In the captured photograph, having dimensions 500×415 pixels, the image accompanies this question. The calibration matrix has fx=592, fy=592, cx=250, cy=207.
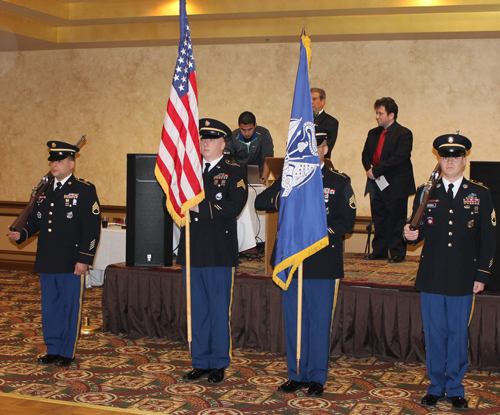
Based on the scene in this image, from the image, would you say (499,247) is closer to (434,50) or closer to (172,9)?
(434,50)

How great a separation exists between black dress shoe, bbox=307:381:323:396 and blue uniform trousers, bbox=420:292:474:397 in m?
0.71

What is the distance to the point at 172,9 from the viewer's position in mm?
7770

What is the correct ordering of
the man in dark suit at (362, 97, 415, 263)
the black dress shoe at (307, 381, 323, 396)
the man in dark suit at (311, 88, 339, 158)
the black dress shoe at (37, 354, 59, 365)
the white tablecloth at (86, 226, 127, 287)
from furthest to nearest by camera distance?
the white tablecloth at (86, 226, 127, 287) → the man in dark suit at (311, 88, 339, 158) → the man in dark suit at (362, 97, 415, 263) → the black dress shoe at (37, 354, 59, 365) → the black dress shoe at (307, 381, 323, 396)

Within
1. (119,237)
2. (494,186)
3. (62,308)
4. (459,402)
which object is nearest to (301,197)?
(459,402)

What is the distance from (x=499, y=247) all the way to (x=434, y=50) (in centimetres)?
402

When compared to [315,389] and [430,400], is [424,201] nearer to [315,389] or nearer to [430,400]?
[430,400]

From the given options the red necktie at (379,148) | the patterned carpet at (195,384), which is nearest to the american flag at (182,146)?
the patterned carpet at (195,384)

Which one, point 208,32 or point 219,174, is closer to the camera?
point 219,174

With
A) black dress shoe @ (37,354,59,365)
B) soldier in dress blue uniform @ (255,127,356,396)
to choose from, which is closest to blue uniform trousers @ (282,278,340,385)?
soldier in dress blue uniform @ (255,127,356,396)

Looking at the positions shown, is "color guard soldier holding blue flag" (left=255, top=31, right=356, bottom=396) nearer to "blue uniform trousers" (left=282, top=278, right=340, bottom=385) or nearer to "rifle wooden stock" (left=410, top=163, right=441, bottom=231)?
"blue uniform trousers" (left=282, top=278, right=340, bottom=385)

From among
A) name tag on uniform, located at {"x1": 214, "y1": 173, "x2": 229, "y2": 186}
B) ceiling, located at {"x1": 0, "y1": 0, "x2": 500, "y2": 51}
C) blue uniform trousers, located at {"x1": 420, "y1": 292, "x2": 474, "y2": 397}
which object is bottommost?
blue uniform trousers, located at {"x1": 420, "y1": 292, "x2": 474, "y2": 397}

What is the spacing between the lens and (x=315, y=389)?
3.90 metres

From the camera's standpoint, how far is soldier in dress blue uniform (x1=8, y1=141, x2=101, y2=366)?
173 inches

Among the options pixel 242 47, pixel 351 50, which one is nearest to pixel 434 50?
pixel 351 50
